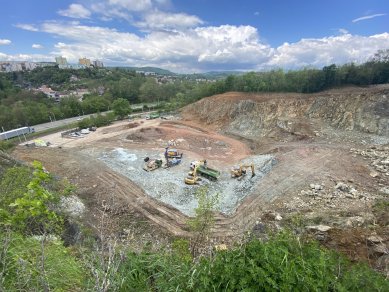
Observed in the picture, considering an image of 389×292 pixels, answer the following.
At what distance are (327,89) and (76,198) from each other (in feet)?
109

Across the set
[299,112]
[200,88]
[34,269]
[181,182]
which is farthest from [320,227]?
[200,88]

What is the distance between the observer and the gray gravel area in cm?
1728

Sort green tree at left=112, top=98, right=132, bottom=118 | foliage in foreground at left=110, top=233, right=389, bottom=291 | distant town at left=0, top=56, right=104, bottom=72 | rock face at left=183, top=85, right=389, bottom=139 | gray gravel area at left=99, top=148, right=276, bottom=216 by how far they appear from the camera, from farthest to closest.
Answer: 1. distant town at left=0, top=56, right=104, bottom=72
2. green tree at left=112, top=98, right=132, bottom=118
3. rock face at left=183, top=85, right=389, bottom=139
4. gray gravel area at left=99, top=148, right=276, bottom=216
5. foliage in foreground at left=110, top=233, right=389, bottom=291

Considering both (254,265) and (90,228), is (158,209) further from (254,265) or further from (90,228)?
(254,265)

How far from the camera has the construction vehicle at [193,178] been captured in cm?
1928

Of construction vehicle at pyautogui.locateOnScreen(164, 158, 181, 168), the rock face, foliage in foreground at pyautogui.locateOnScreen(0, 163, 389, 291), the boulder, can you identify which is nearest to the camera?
foliage in foreground at pyautogui.locateOnScreen(0, 163, 389, 291)

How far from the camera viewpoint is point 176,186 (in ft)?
62.5

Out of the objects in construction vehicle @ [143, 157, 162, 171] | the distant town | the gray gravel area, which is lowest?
the gray gravel area

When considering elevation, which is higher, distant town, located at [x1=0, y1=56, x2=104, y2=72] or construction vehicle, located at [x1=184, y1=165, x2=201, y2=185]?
distant town, located at [x1=0, y1=56, x2=104, y2=72]

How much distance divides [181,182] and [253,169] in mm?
5740

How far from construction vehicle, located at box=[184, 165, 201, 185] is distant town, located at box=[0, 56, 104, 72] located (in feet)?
496

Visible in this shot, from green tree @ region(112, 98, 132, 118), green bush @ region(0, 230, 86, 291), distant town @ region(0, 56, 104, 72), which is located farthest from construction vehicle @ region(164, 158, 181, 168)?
distant town @ region(0, 56, 104, 72)

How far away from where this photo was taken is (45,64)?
170000mm

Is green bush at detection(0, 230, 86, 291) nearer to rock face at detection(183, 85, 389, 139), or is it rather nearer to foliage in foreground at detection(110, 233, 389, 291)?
foliage in foreground at detection(110, 233, 389, 291)
